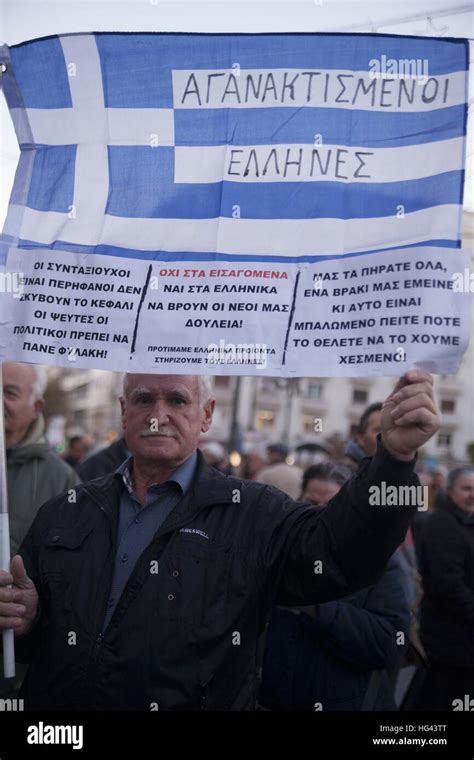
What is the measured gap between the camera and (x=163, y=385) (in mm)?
3438

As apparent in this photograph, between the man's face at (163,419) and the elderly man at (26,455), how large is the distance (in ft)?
4.82

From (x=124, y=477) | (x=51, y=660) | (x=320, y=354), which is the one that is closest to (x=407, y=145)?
(x=320, y=354)

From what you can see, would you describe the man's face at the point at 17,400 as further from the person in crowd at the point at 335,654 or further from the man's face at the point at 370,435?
the man's face at the point at 370,435

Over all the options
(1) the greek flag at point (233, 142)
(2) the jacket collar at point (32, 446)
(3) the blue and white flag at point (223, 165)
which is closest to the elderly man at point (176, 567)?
(3) the blue and white flag at point (223, 165)

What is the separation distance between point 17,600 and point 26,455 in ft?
5.59

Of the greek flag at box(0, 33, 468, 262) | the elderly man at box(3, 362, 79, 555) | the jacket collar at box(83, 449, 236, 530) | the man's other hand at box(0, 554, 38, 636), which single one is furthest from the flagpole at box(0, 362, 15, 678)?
the elderly man at box(3, 362, 79, 555)

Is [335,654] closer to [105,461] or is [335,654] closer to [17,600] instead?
[17,600]

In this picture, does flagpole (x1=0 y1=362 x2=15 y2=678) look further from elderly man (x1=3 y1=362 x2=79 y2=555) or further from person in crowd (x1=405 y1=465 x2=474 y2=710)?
person in crowd (x1=405 y1=465 x2=474 y2=710)

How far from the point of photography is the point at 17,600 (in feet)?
10.6

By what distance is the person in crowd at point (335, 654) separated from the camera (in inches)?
160

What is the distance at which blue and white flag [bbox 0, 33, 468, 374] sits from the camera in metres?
3.13

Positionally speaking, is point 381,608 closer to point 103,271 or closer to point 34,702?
point 34,702

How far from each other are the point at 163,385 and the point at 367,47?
1370 millimetres

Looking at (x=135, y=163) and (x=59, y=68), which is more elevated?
(x=59, y=68)
